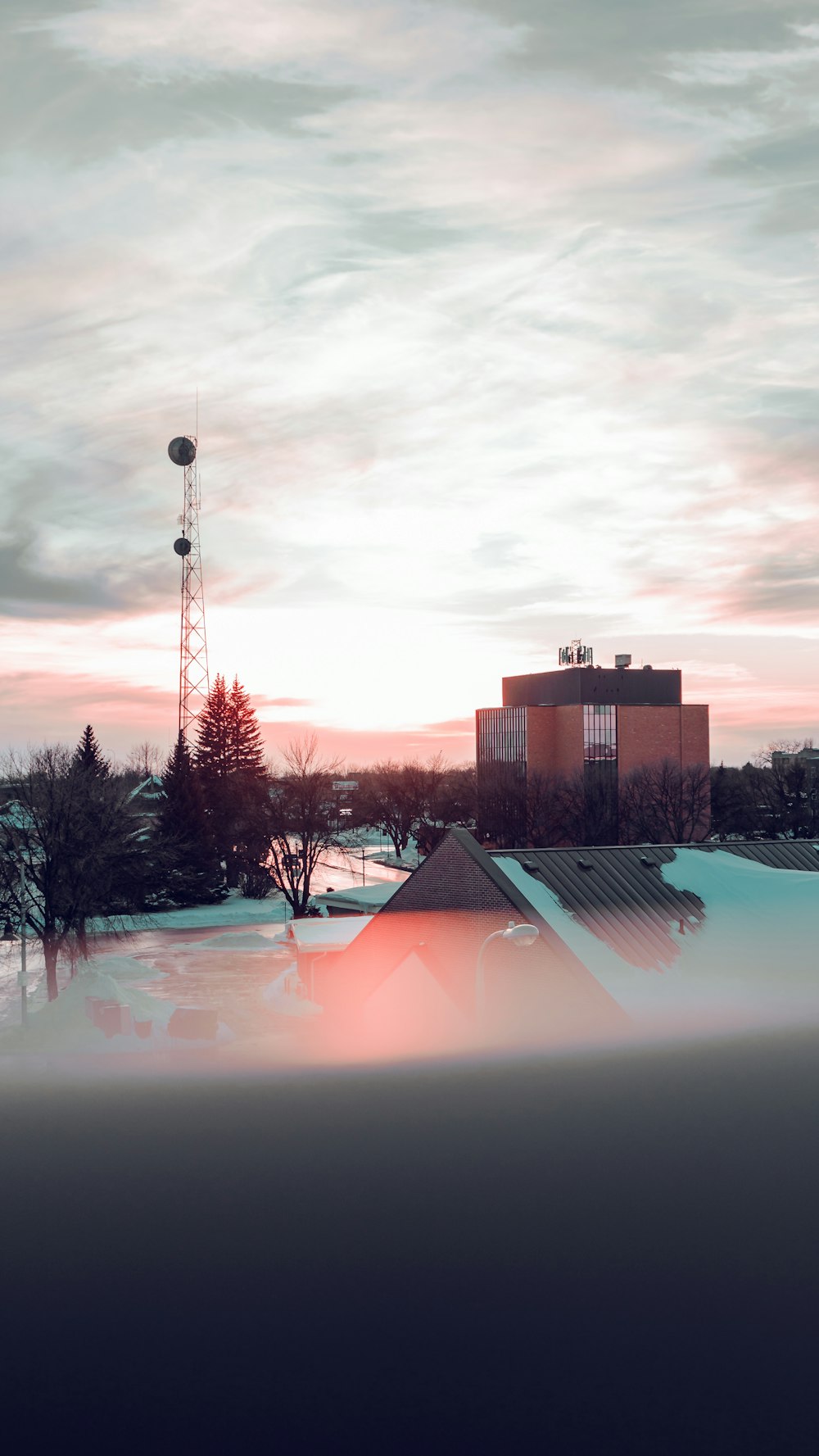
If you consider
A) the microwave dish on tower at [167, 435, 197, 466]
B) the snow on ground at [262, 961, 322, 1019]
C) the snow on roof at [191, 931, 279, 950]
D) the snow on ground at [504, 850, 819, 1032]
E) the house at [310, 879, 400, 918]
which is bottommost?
the snow on roof at [191, 931, 279, 950]

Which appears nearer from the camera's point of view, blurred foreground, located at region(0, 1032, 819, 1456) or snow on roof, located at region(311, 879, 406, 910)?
blurred foreground, located at region(0, 1032, 819, 1456)

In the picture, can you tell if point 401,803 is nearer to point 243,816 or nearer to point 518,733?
point 518,733

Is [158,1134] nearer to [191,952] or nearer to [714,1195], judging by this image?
[714,1195]

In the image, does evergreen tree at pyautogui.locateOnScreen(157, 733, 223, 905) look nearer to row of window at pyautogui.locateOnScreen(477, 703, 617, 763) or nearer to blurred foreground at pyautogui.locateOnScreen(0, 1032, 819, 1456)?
row of window at pyautogui.locateOnScreen(477, 703, 617, 763)

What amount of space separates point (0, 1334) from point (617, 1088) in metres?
10.5

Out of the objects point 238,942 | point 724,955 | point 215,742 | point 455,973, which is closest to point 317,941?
point 455,973

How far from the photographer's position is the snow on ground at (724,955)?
853 inches

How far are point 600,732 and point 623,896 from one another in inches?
2806

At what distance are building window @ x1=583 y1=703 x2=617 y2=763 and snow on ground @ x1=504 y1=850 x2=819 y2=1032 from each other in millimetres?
67132

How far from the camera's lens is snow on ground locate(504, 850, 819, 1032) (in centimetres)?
2167

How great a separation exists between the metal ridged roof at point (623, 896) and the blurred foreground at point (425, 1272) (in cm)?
672

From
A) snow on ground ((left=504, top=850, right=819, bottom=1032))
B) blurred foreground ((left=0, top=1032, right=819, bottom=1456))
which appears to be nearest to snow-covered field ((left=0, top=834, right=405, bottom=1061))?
snow on ground ((left=504, top=850, right=819, bottom=1032))

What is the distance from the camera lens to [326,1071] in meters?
20.1

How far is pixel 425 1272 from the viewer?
10328 millimetres
